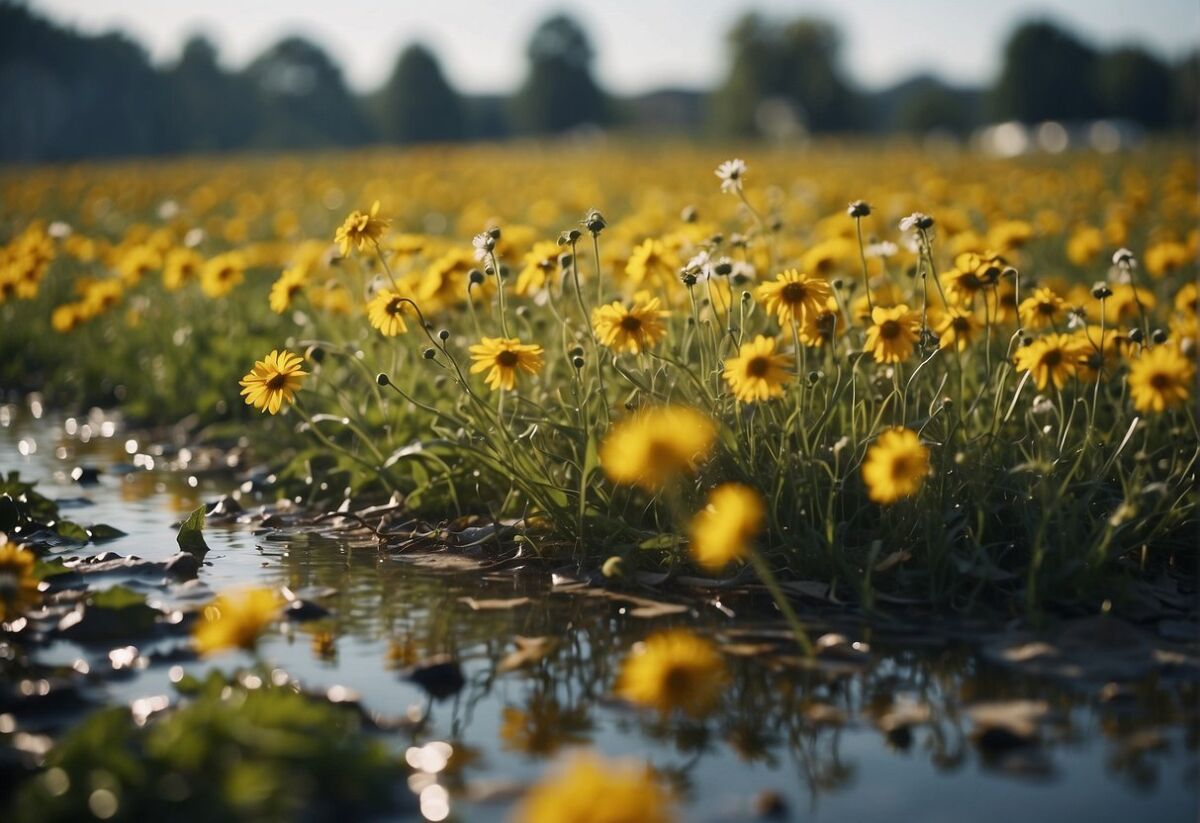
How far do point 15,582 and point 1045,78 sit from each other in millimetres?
78333

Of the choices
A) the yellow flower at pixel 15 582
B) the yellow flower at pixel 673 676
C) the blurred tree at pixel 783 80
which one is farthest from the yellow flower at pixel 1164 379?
the blurred tree at pixel 783 80

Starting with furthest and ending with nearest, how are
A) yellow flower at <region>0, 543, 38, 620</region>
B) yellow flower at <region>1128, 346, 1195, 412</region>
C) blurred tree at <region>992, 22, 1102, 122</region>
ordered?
blurred tree at <region>992, 22, 1102, 122</region>, yellow flower at <region>1128, 346, 1195, 412</region>, yellow flower at <region>0, 543, 38, 620</region>

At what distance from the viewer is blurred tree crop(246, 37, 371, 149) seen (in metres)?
64.3

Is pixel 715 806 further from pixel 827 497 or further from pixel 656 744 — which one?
pixel 827 497

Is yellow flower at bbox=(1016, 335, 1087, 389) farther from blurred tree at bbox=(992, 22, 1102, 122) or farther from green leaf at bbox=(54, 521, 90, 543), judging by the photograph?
blurred tree at bbox=(992, 22, 1102, 122)

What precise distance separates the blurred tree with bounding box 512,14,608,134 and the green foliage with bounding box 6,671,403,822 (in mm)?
73104

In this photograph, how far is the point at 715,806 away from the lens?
2191 mm

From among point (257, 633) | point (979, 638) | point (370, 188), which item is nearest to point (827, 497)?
point (979, 638)

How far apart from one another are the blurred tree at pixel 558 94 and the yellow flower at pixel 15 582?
72.3 metres

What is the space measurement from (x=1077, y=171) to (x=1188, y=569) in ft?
41.8

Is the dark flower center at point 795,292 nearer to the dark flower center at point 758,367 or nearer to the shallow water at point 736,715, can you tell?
the dark flower center at point 758,367

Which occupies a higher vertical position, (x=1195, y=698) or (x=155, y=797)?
(x=155, y=797)

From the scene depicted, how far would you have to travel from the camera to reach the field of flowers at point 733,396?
3.33 meters

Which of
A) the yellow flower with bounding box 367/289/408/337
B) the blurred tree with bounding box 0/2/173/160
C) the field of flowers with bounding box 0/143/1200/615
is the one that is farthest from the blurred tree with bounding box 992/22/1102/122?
the yellow flower with bounding box 367/289/408/337
